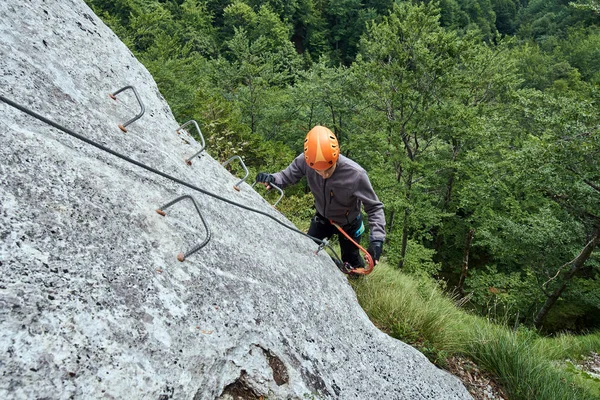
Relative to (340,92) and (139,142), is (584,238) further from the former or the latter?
(139,142)

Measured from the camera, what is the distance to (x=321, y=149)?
10.6ft

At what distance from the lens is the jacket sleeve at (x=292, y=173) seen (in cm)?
382

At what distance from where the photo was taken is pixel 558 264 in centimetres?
1192

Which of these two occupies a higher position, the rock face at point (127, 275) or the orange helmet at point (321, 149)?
the orange helmet at point (321, 149)

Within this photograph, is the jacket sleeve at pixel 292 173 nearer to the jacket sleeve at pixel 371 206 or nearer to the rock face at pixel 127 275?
the jacket sleeve at pixel 371 206

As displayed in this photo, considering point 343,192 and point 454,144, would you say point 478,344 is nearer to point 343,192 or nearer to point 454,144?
point 343,192

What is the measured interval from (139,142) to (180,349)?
1.43 meters

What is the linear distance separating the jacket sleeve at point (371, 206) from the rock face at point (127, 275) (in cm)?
90

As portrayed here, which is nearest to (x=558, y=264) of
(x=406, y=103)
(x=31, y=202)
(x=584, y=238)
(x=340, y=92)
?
(x=584, y=238)

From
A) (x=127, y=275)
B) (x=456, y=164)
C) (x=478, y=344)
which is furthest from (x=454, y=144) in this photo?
(x=127, y=275)

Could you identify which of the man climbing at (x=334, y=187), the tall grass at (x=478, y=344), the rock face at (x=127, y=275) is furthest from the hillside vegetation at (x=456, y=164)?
the rock face at (x=127, y=275)

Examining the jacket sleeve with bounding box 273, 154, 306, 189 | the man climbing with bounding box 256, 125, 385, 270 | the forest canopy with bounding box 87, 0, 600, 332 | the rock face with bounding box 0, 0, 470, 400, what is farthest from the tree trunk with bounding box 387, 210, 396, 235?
the rock face with bounding box 0, 0, 470, 400

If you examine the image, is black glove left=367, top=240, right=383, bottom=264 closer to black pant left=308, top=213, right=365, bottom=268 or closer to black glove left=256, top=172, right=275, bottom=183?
black pant left=308, top=213, right=365, bottom=268

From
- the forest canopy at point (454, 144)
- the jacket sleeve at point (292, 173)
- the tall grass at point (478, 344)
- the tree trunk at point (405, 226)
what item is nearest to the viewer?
the tall grass at point (478, 344)
